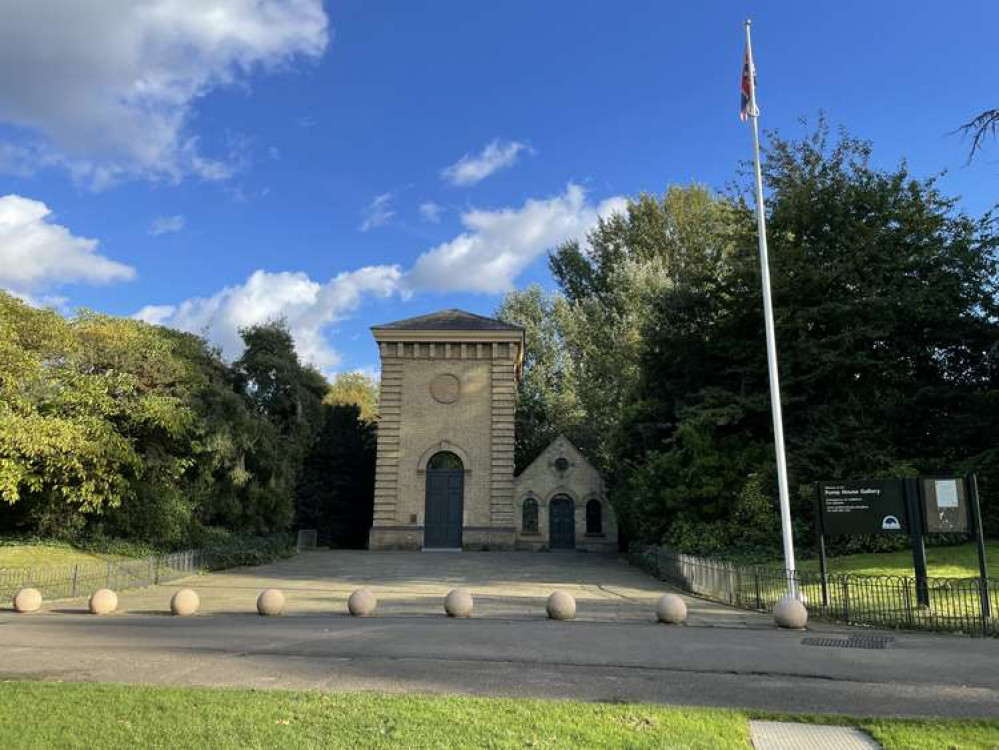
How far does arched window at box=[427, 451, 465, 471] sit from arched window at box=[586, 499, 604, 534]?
684 centimetres

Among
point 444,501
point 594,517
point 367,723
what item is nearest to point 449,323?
point 444,501

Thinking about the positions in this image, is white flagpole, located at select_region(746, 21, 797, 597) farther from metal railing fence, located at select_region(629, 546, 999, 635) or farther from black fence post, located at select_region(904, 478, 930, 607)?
black fence post, located at select_region(904, 478, 930, 607)

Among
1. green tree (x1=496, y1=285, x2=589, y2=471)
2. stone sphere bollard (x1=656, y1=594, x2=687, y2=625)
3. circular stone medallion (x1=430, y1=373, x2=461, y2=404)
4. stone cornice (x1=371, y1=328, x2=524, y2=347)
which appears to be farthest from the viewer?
green tree (x1=496, y1=285, x2=589, y2=471)

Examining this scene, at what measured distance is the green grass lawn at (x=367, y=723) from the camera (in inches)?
241

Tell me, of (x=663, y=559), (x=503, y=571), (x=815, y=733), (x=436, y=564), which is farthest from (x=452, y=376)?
(x=815, y=733)

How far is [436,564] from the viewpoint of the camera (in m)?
27.6

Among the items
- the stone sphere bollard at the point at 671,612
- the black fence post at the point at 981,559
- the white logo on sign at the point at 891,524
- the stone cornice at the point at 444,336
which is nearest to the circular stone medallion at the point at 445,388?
the stone cornice at the point at 444,336

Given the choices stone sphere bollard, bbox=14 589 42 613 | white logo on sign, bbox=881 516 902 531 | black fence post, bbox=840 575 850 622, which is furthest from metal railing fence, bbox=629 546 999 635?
stone sphere bollard, bbox=14 589 42 613

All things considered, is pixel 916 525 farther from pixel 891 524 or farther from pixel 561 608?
pixel 561 608

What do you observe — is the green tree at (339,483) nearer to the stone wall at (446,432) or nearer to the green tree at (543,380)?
the stone wall at (446,432)

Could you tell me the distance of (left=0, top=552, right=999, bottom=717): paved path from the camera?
827 cm

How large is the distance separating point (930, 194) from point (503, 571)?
20.3 m

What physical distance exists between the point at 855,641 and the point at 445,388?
2787 cm

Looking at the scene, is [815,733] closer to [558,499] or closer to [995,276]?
[995,276]
